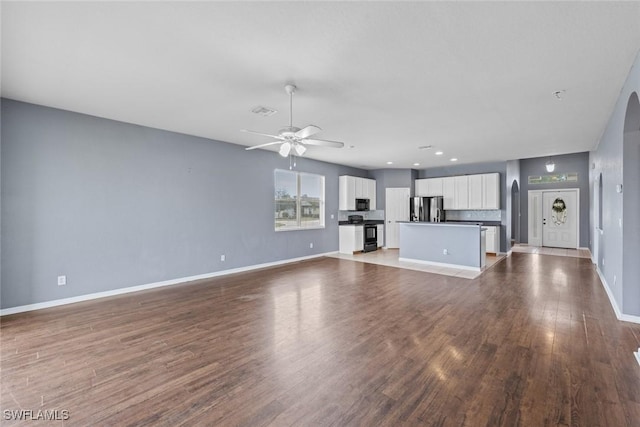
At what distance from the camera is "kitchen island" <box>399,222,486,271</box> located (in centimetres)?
630

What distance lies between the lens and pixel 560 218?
31.0 feet

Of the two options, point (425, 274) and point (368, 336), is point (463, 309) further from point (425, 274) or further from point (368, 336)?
point (425, 274)

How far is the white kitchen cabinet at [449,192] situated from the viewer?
905cm

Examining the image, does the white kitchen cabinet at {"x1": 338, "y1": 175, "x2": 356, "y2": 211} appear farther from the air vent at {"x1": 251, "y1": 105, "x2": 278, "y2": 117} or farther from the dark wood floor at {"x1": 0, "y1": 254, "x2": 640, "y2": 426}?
the air vent at {"x1": 251, "y1": 105, "x2": 278, "y2": 117}

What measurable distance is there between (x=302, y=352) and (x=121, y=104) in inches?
152

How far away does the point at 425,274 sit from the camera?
5891 millimetres

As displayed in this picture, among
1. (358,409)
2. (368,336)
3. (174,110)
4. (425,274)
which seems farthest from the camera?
(425,274)

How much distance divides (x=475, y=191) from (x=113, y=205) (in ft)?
29.0

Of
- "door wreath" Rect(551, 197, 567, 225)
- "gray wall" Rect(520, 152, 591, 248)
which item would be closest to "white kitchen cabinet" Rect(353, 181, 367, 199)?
"gray wall" Rect(520, 152, 591, 248)

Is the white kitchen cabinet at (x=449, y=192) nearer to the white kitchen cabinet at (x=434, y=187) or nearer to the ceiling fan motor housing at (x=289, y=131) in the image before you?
the white kitchen cabinet at (x=434, y=187)

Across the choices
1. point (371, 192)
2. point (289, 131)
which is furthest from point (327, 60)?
point (371, 192)

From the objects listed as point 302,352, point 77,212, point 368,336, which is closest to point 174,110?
point 77,212

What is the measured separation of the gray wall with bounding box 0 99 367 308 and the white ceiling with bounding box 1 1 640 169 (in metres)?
0.49

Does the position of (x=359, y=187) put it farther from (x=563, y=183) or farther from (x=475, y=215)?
(x=563, y=183)
